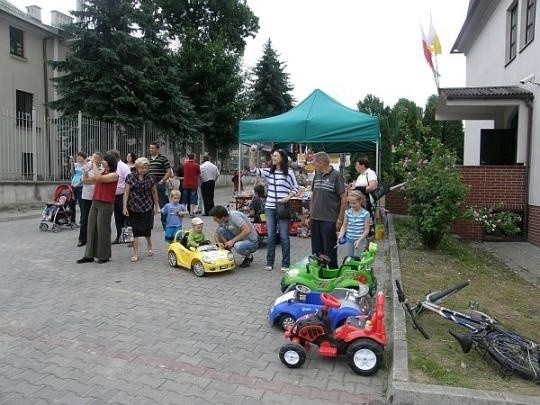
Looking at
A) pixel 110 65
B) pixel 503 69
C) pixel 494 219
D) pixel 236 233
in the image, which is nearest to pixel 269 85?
pixel 110 65

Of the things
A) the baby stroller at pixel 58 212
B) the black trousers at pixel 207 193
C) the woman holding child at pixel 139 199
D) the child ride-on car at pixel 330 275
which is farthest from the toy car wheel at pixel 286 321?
the black trousers at pixel 207 193

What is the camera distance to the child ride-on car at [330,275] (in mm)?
5488

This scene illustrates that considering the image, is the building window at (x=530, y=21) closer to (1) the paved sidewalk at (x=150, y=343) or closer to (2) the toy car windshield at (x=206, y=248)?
(1) the paved sidewalk at (x=150, y=343)

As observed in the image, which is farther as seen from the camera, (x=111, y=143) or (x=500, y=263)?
(x=111, y=143)

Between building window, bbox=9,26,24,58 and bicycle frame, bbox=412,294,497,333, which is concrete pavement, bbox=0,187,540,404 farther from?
building window, bbox=9,26,24,58

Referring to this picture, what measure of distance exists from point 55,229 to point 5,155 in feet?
18.3

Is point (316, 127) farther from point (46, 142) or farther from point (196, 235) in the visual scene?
point (46, 142)

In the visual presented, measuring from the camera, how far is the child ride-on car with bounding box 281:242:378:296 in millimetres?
5488

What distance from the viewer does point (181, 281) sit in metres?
7.00

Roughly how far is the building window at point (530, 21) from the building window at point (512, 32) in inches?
40.4

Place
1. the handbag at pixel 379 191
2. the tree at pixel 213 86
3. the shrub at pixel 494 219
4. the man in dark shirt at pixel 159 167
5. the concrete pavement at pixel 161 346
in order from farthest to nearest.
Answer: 1. the tree at pixel 213 86
2. the man in dark shirt at pixel 159 167
3. the handbag at pixel 379 191
4. the shrub at pixel 494 219
5. the concrete pavement at pixel 161 346

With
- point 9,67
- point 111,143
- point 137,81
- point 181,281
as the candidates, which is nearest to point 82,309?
point 181,281

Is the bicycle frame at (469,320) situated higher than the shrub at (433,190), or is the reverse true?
the shrub at (433,190)

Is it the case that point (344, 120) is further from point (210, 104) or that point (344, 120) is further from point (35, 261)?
point (210, 104)
